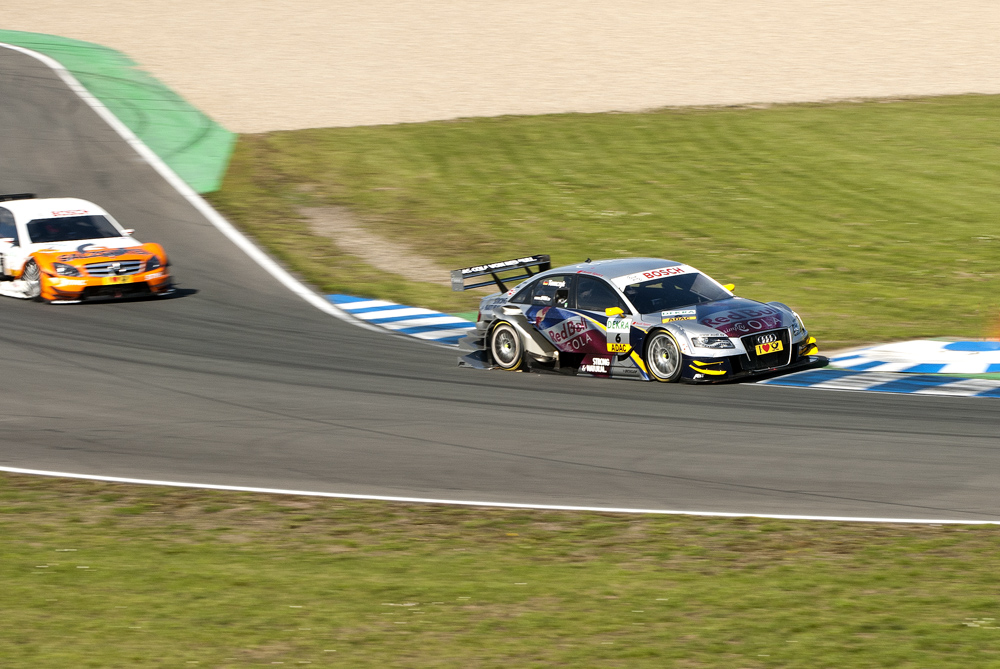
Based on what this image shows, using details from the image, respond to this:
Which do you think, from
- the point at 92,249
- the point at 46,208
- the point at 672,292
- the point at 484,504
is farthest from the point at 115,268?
the point at 484,504

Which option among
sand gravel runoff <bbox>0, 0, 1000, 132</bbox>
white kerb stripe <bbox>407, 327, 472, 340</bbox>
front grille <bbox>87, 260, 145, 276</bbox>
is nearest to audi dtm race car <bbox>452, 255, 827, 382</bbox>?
white kerb stripe <bbox>407, 327, 472, 340</bbox>

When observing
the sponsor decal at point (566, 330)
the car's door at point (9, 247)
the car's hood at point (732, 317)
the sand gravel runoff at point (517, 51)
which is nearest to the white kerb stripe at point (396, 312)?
the sponsor decal at point (566, 330)

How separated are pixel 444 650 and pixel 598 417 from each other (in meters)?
6.31

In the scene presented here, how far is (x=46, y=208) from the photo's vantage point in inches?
851

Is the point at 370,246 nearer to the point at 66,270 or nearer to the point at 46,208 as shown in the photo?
the point at 46,208

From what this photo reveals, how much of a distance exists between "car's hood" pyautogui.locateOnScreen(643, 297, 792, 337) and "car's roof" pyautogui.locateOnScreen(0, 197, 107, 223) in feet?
36.0

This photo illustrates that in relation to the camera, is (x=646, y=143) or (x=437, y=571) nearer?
(x=437, y=571)

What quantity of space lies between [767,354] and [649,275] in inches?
71.7

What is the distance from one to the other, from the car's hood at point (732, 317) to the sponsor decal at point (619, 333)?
0.82 ft

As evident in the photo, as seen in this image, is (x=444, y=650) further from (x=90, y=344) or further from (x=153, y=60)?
(x=153, y=60)

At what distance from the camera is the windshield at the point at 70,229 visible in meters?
21.0

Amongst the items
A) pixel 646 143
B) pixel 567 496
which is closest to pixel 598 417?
pixel 567 496

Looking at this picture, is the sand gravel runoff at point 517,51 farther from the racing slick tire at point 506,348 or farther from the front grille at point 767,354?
the front grille at point 767,354

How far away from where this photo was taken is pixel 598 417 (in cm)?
1311
